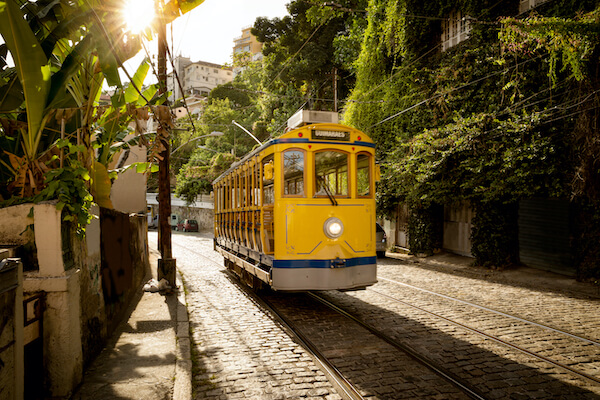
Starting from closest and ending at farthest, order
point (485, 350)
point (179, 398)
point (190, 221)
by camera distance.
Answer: point (179, 398)
point (485, 350)
point (190, 221)

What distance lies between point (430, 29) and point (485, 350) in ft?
52.2

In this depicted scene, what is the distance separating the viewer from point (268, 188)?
892 cm

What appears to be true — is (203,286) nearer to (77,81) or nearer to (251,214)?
(251,214)

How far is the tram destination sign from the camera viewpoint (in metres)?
8.50

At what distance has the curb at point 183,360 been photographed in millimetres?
4781

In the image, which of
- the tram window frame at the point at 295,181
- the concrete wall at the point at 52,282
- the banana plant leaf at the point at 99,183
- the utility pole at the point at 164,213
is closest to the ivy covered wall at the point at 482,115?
the tram window frame at the point at 295,181

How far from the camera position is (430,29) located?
18.6 metres

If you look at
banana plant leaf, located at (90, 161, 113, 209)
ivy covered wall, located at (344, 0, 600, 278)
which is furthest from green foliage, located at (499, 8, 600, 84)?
banana plant leaf, located at (90, 161, 113, 209)

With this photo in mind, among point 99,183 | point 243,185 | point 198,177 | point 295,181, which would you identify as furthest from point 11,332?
point 198,177

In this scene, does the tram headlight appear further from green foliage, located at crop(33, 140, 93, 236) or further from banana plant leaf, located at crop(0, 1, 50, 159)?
banana plant leaf, located at crop(0, 1, 50, 159)

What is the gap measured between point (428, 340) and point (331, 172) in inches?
145

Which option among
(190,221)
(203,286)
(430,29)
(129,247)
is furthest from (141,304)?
(190,221)

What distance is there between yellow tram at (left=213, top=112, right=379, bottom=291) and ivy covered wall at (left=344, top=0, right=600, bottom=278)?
498cm

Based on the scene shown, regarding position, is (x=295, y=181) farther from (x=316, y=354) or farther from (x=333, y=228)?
(x=316, y=354)
